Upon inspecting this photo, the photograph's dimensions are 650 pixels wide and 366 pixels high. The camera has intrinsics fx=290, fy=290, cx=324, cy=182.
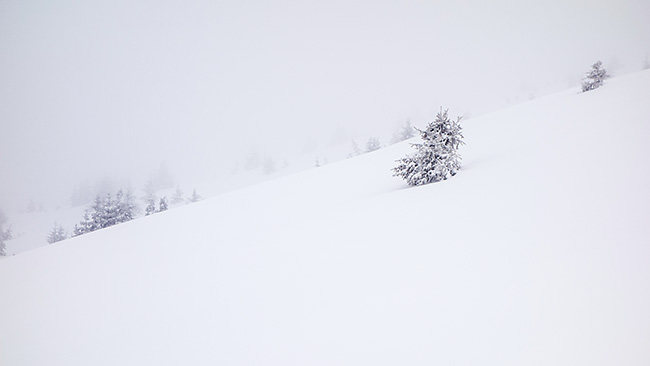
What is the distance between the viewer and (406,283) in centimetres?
389

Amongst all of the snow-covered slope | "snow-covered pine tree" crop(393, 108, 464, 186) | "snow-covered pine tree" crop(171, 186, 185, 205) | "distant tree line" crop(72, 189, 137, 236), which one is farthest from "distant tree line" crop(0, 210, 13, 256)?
"snow-covered pine tree" crop(393, 108, 464, 186)

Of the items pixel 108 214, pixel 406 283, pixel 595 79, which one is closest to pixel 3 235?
pixel 108 214

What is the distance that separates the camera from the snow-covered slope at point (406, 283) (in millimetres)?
2766

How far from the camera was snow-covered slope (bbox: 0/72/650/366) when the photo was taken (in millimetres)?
2766

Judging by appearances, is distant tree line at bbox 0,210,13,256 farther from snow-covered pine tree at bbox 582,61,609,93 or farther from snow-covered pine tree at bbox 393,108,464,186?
snow-covered pine tree at bbox 582,61,609,93

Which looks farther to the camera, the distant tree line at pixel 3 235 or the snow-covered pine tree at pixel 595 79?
the distant tree line at pixel 3 235

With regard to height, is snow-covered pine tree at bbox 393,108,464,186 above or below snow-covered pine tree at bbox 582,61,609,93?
below

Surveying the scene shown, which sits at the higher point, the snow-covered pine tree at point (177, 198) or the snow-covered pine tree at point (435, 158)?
the snow-covered pine tree at point (435, 158)

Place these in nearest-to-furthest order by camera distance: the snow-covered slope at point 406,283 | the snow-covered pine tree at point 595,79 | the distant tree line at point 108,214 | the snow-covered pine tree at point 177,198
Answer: the snow-covered slope at point 406,283, the snow-covered pine tree at point 595,79, the distant tree line at point 108,214, the snow-covered pine tree at point 177,198

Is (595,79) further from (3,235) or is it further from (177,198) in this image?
(3,235)

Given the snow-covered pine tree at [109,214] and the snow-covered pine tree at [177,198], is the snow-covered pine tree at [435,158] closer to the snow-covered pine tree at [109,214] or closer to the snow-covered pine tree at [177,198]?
the snow-covered pine tree at [109,214]

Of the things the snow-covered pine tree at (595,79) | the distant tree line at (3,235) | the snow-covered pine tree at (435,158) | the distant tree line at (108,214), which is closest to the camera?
the snow-covered pine tree at (435,158)

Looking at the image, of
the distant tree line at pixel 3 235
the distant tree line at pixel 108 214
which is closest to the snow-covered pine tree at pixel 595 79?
the distant tree line at pixel 108 214

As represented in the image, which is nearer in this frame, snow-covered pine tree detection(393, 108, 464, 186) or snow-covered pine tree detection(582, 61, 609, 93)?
snow-covered pine tree detection(393, 108, 464, 186)
